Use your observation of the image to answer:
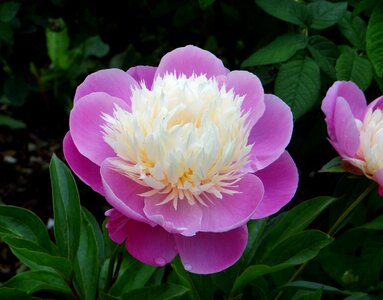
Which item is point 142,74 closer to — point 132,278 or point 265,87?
point 132,278

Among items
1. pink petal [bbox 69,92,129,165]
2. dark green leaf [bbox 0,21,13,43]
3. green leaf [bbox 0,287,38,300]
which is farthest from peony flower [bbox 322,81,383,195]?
dark green leaf [bbox 0,21,13,43]

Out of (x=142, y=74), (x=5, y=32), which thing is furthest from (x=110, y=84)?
(x=5, y=32)

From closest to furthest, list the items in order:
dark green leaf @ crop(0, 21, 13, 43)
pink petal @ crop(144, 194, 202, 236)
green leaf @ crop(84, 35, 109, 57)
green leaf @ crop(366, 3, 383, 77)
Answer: pink petal @ crop(144, 194, 202, 236) → green leaf @ crop(366, 3, 383, 77) → dark green leaf @ crop(0, 21, 13, 43) → green leaf @ crop(84, 35, 109, 57)

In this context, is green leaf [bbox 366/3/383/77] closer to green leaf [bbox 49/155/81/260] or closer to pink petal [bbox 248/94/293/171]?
pink petal [bbox 248/94/293/171]

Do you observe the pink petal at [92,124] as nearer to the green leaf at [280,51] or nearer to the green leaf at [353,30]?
the green leaf at [280,51]

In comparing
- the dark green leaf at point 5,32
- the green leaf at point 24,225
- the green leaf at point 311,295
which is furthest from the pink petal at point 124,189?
the dark green leaf at point 5,32

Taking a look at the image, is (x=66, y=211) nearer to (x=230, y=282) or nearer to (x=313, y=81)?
(x=230, y=282)

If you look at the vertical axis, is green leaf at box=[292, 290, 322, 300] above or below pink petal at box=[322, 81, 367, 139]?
below
